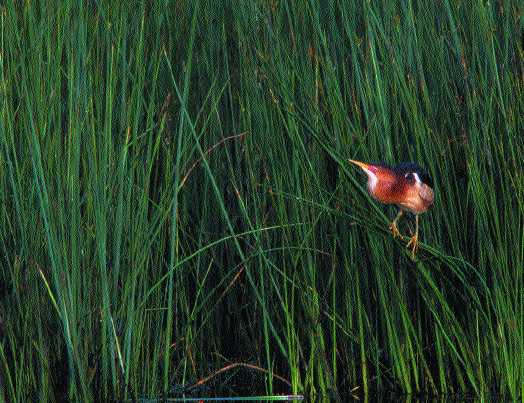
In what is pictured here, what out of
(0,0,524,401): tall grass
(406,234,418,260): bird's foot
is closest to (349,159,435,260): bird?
(406,234,418,260): bird's foot

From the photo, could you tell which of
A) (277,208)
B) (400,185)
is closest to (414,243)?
(400,185)

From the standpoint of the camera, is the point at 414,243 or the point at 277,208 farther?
the point at 277,208

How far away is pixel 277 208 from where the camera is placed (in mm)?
2197

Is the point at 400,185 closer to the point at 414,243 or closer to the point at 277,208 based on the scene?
the point at 414,243

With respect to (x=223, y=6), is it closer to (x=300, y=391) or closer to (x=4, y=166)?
(x=4, y=166)

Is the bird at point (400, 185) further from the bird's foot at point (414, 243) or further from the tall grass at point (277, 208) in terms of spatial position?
the tall grass at point (277, 208)

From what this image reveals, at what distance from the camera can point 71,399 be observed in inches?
75.9

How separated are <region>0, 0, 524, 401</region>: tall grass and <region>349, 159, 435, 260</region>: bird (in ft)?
0.34

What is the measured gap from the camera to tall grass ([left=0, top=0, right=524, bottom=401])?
1935mm

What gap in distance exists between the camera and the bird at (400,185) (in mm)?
1842

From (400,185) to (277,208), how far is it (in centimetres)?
49

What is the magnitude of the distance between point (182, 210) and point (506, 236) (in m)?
1.07

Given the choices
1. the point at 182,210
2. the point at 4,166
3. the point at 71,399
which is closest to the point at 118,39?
the point at 4,166

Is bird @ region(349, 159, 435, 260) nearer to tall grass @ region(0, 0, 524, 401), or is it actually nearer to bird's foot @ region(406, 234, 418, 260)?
bird's foot @ region(406, 234, 418, 260)
